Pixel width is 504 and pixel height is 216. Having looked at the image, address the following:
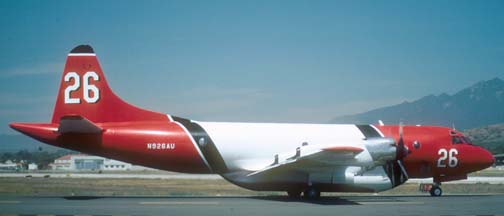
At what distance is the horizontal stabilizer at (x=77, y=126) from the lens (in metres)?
19.9

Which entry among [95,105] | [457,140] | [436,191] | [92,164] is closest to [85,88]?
[95,105]

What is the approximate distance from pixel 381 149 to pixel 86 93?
39.7 ft

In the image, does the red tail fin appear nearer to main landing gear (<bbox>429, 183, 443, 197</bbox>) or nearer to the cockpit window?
main landing gear (<bbox>429, 183, 443, 197</bbox>)

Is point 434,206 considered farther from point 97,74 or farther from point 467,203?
point 97,74

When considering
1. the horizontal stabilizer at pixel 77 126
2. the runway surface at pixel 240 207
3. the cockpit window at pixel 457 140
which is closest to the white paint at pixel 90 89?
the horizontal stabilizer at pixel 77 126

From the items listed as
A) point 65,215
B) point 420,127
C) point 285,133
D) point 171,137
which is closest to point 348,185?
point 285,133

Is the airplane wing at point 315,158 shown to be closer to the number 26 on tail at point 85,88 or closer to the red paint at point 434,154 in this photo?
the red paint at point 434,154

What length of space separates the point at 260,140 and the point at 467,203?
8455mm

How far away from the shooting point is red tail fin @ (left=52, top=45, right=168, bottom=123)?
21.5 meters

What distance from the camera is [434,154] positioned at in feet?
78.1

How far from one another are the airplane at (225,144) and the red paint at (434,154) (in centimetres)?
10

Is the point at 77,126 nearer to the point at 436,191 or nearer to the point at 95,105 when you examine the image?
the point at 95,105

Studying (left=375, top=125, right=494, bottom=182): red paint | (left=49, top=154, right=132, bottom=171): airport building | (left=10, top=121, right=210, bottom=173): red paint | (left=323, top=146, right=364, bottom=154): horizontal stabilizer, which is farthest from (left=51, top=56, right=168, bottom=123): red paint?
(left=49, top=154, right=132, bottom=171): airport building

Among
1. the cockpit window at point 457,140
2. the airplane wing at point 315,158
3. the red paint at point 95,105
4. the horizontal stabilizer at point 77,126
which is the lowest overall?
the airplane wing at point 315,158
